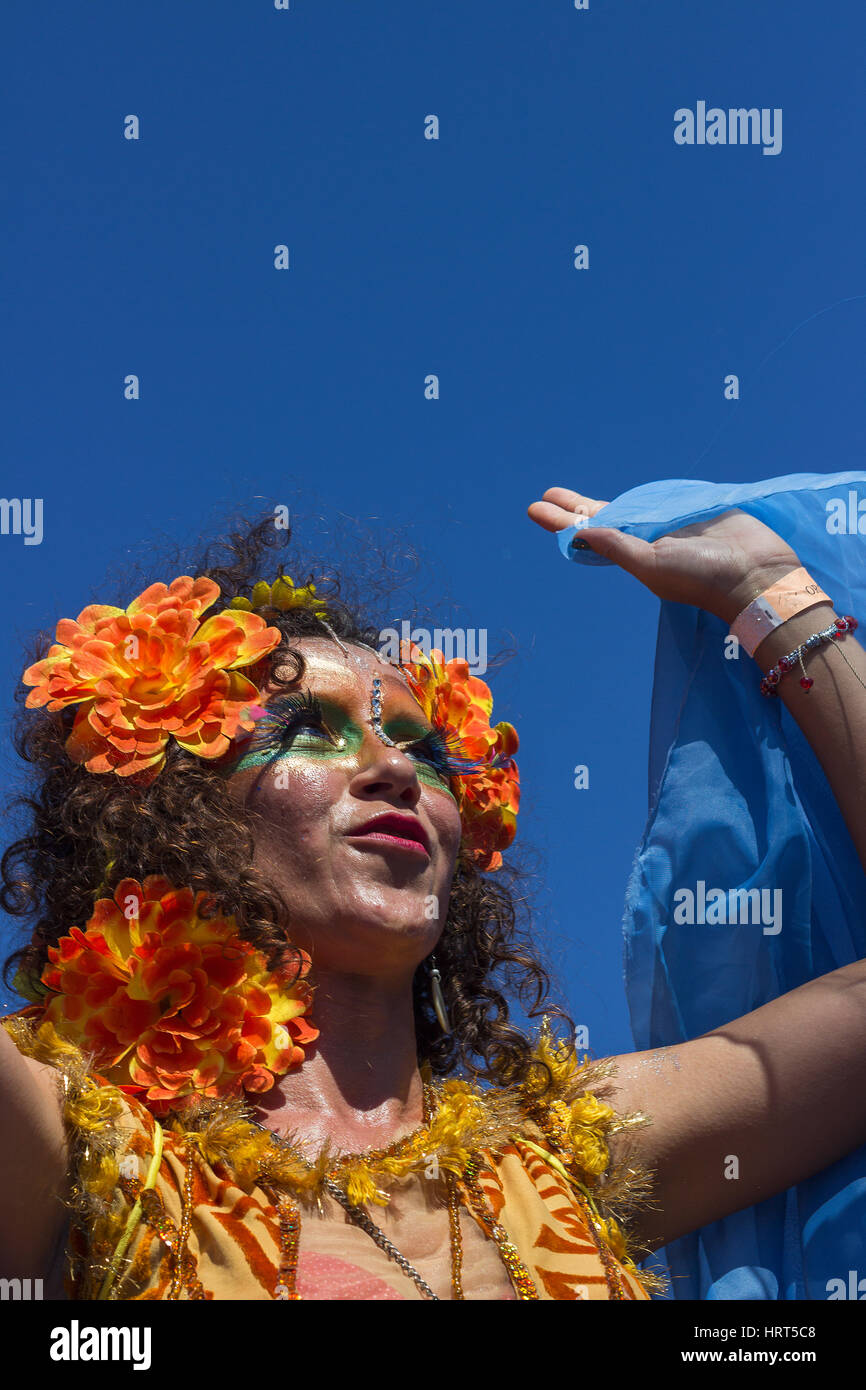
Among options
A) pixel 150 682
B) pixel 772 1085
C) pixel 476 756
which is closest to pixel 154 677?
pixel 150 682

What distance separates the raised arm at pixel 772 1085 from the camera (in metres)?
3.36

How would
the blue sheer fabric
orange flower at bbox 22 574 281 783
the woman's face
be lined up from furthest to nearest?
the blue sheer fabric
orange flower at bbox 22 574 281 783
the woman's face

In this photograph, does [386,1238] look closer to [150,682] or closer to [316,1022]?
[316,1022]

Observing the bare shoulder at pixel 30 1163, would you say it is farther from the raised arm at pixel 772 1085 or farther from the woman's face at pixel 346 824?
the raised arm at pixel 772 1085

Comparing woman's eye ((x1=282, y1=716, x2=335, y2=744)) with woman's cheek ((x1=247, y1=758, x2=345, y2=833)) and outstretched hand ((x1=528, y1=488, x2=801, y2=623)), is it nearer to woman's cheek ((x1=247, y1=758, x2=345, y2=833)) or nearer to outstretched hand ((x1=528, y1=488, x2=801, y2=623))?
woman's cheek ((x1=247, y1=758, x2=345, y2=833))

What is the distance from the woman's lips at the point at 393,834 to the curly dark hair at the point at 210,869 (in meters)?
0.23

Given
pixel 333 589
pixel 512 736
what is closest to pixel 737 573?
pixel 512 736

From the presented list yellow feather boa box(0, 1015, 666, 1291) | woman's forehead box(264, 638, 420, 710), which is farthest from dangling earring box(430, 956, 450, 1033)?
woman's forehead box(264, 638, 420, 710)

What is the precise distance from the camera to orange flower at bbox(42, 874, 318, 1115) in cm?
301

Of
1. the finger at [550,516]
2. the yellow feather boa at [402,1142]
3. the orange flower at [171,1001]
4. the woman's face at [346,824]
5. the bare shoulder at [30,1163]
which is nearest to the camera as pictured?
the bare shoulder at [30,1163]

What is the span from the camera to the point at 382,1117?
321 cm

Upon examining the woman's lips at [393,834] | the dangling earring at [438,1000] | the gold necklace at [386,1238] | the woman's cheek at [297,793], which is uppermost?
the woman's cheek at [297,793]

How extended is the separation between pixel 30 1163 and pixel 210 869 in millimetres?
753

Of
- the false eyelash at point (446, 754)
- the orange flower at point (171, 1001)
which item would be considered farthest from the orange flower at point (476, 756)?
the orange flower at point (171, 1001)
